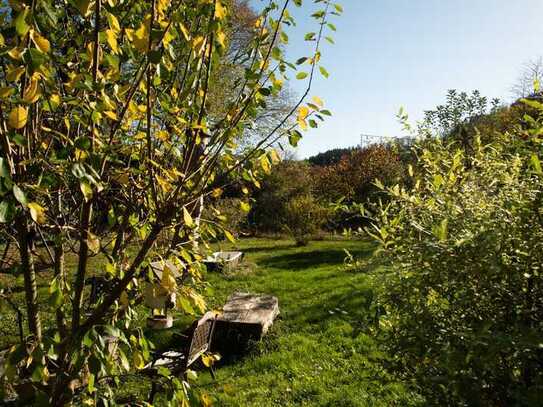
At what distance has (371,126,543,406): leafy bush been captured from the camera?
1.79 m

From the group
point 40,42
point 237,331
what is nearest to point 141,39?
point 40,42

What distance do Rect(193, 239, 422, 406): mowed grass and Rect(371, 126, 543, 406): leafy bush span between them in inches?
14.0

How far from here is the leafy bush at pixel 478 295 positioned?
5.87ft

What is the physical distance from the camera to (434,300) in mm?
2287

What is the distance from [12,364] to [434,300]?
2024 mm

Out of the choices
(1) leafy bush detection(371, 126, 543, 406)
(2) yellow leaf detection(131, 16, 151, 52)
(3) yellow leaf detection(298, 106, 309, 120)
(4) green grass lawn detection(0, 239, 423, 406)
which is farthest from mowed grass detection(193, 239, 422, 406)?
(2) yellow leaf detection(131, 16, 151, 52)

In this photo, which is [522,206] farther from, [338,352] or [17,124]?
[338,352]

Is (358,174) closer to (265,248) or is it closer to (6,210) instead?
(265,248)

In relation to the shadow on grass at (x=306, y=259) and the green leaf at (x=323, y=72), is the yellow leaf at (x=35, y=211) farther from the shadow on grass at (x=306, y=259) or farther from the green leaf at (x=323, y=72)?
the shadow on grass at (x=306, y=259)

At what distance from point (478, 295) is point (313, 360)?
15.2 ft

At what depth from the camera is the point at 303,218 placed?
63.9 ft

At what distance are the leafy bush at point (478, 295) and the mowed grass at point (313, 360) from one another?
14.0 inches

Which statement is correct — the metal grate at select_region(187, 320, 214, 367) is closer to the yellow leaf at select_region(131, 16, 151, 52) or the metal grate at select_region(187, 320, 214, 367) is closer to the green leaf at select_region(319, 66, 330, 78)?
the green leaf at select_region(319, 66, 330, 78)

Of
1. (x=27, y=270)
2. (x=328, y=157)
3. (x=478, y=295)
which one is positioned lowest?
(x=478, y=295)
